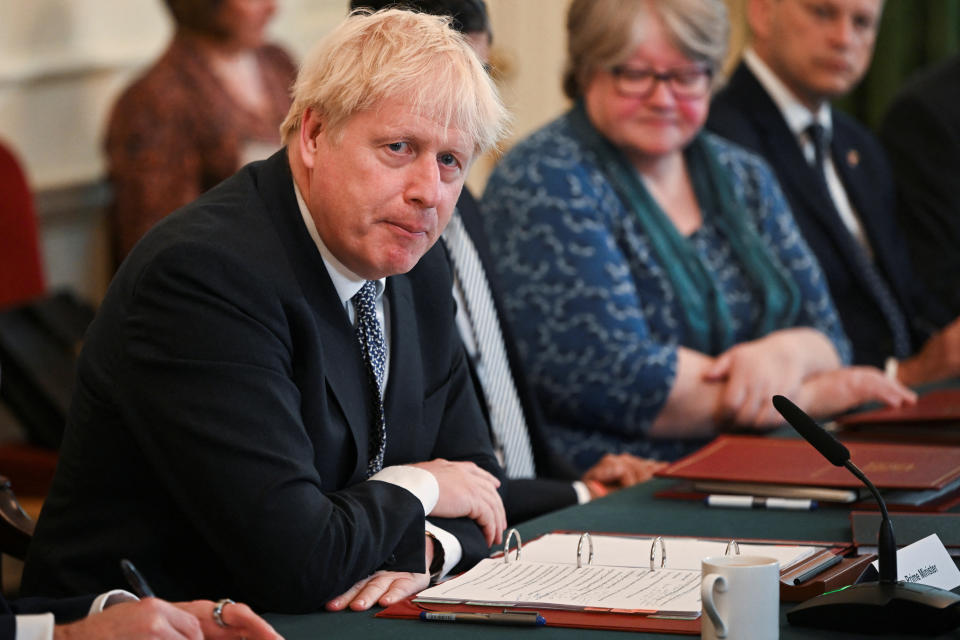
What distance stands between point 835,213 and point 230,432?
2480mm

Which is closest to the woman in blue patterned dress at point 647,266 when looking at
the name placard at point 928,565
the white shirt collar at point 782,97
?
the white shirt collar at point 782,97

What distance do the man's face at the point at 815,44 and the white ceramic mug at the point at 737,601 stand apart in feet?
8.77

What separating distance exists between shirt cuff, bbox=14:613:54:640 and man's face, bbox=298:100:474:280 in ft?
2.07

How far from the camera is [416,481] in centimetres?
185

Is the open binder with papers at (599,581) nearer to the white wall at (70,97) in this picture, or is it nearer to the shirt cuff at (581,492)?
the shirt cuff at (581,492)

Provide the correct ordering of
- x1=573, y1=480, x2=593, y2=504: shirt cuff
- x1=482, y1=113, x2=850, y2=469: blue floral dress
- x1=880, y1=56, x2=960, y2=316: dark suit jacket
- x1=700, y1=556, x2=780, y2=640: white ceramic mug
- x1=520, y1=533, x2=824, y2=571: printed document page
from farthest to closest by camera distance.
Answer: x1=880, y1=56, x2=960, y2=316: dark suit jacket → x1=482, y1=113, x2=850, y2=469: blue floral dress → x1=573, y1=480, x2=593, y2=504: shirt cuff → x1=520, y1=533, x2=824, y2=571: printed document page → x1=700, y1=556, x2=780, y2=640: white ceramic mug

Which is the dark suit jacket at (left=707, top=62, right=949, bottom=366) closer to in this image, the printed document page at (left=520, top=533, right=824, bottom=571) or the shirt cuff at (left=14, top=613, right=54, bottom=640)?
the printed document page at (left=520, top=533, right=824, bottom=571)

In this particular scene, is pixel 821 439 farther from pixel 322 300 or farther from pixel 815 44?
pixel 815 44

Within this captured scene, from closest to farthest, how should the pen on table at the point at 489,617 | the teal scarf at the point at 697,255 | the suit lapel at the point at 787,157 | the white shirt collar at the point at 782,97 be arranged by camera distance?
the pen on table at the point at 489,617, the teal scarf at the point at 697,255, the suit lapel at the point at 787,157, the white shirt collar at the point at 782,97

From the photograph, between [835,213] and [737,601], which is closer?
[737,601]

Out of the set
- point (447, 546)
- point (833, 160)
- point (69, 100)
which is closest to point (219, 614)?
point (447, 546)

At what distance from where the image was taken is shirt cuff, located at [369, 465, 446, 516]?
1.83 m

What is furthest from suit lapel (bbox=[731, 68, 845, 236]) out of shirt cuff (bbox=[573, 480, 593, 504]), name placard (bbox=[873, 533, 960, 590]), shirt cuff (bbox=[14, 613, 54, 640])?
shirt cuff (bbox=[14, 613, 54, 640])

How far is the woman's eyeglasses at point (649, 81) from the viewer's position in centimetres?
302
